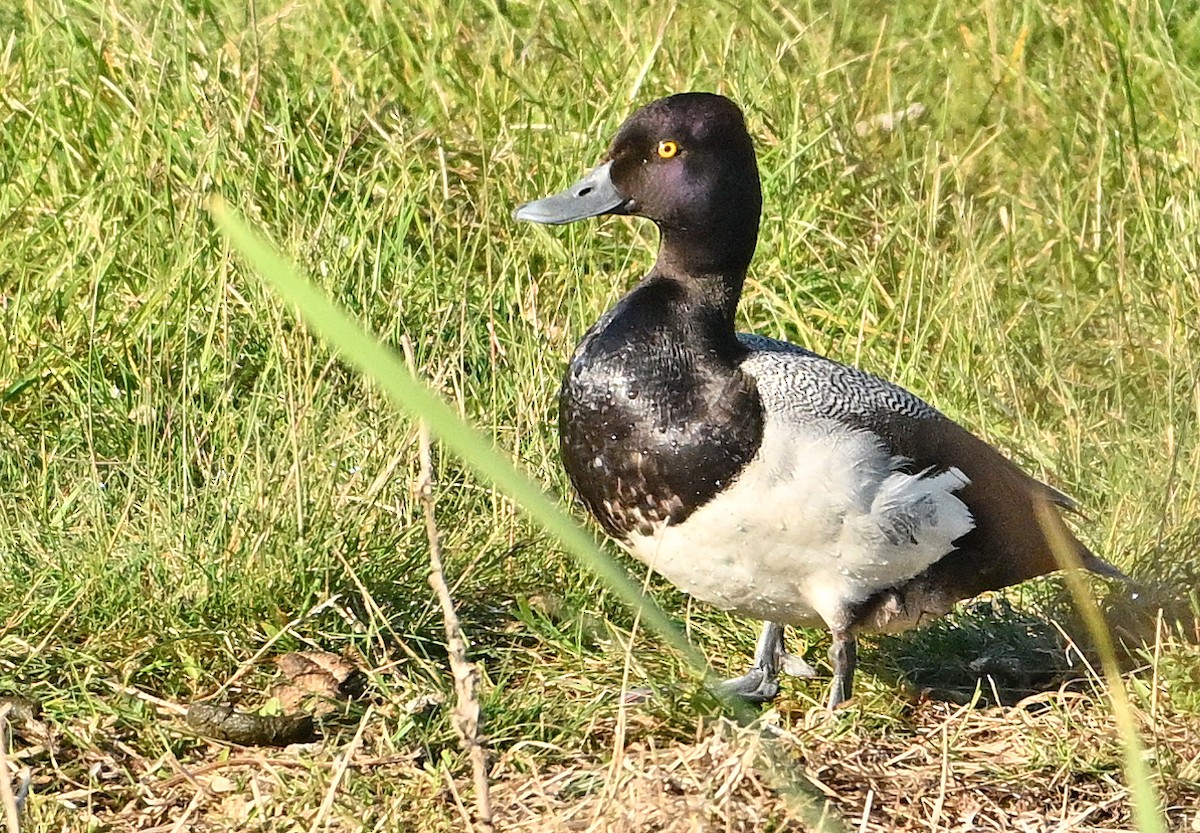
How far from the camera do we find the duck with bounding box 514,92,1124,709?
9.79 ft

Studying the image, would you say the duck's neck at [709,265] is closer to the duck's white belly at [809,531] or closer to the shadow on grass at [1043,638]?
the duck's white belly at [809,531]

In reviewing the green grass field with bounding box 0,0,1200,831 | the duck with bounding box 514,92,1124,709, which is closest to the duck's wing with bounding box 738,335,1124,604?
the duck with bounding box 514,92,1124,709

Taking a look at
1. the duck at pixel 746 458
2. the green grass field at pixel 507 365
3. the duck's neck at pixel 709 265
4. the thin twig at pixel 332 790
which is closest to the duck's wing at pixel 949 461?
the duck at pixel 746 458

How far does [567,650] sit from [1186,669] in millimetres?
1169

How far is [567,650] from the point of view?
3322 mm

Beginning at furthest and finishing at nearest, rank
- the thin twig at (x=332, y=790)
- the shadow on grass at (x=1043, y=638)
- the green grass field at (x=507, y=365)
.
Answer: the shadow on grass at (x=1043, y=638), the green grass field at (x=507, y=365), the thin twig at (x=332, y=790)

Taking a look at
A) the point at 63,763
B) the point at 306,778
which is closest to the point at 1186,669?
the point at 306,778

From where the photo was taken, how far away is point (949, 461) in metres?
3.22

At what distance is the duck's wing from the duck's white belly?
51 millimetres

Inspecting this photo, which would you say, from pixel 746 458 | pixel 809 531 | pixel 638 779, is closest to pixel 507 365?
pixel 746 458

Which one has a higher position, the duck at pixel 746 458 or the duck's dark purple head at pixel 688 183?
the duck's dark purple head at pixel 688 183

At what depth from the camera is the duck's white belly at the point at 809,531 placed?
2.95 metres

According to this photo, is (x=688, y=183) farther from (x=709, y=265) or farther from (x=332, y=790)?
(x=332, y=790)

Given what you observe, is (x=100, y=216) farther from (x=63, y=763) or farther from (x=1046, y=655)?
(x=1046, y=655)
